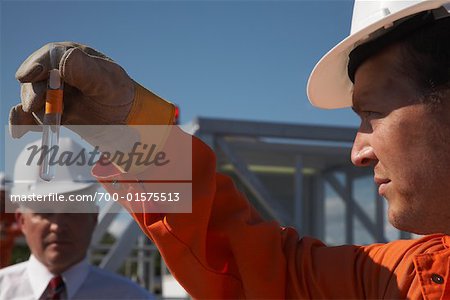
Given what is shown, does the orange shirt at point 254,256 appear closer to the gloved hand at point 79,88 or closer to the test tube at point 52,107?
the gloved hand at point 79,88

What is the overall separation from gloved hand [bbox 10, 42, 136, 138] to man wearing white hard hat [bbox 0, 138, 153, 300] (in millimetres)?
1837

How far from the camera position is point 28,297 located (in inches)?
135

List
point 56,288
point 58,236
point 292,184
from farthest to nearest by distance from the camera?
point 292,184, point 58,236, point 56,288

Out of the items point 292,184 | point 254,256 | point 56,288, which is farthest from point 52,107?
point 292,184

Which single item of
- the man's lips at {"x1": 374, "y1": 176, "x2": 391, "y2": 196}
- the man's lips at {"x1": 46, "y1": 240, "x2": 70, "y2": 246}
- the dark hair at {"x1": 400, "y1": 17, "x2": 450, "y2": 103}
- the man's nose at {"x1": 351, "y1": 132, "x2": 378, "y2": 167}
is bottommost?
the man's lips at {"x1": 46, "y1": 240, "x2": 70, "y2": 246}

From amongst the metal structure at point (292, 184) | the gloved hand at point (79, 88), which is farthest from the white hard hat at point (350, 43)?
the metal structure at point (292, 184)

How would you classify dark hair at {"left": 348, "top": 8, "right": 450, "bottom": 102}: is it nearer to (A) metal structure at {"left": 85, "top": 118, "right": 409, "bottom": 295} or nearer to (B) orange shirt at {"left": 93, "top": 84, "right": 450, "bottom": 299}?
(B) orange shirt at {"left": 93, "top": 84, "right": 450, "bottom": 299}

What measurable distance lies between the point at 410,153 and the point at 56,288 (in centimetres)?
235

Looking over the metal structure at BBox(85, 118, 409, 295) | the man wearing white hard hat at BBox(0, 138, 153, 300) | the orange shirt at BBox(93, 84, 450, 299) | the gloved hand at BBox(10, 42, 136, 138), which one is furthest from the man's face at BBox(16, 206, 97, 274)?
the gloved hand at BBox(10, 42, 136, 138)

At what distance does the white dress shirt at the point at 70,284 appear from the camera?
344 centimetres

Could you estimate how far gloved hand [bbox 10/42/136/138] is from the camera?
4.73ft

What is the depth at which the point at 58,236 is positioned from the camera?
354 centimetres

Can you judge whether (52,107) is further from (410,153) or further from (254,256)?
(410,153)

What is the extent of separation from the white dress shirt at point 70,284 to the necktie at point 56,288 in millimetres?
20
